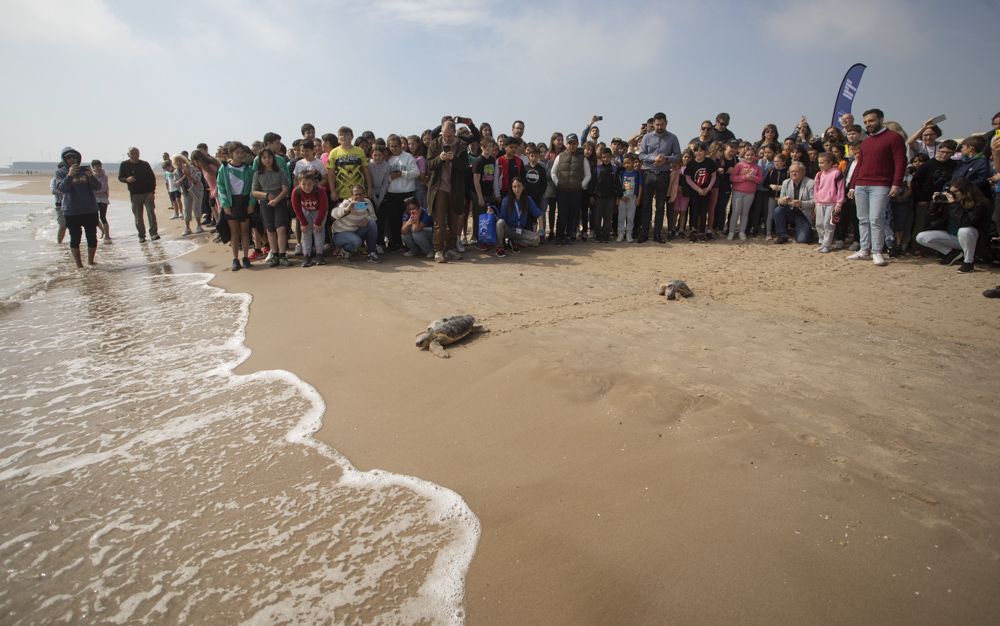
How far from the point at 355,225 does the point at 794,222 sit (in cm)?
725

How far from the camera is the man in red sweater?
643cm

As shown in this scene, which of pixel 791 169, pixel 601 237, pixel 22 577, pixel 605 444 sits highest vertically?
pixel 791 169

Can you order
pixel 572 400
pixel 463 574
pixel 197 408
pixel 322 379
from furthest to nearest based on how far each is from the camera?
pixel 322 379
pixel 197 408
pixel 572 400
pixel 463 574

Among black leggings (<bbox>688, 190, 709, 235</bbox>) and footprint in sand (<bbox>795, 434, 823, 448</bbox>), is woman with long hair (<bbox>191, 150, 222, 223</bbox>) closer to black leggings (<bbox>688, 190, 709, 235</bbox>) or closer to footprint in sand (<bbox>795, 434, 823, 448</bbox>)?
black leggings (<bbox>688, 190, 709, 235</bbox>)

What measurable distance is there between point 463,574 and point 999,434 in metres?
2.83

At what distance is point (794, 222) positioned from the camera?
8.64 meters

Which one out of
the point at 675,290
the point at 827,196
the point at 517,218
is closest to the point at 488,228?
the point at 517,218

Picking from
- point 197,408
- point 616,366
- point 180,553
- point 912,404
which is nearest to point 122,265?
point 197,408

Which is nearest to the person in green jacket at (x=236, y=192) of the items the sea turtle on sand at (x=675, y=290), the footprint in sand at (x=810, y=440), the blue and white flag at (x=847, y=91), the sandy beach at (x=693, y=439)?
the sandy beach at (x=693, y=439)

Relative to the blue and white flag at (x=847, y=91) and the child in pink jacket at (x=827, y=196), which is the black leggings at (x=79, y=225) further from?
the blue and white flag at (x=847, y=91)

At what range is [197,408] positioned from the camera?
3.37 metres

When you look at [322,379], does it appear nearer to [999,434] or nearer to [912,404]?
[912,404]

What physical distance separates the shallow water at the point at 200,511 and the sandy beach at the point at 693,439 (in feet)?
0.65

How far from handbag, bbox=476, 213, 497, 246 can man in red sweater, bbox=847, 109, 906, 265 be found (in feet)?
16.4
